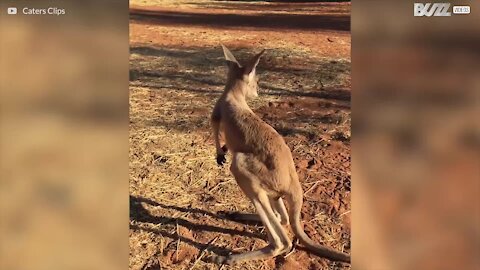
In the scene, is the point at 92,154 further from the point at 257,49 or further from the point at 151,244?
the point at 257,49

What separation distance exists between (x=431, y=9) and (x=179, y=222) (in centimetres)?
179

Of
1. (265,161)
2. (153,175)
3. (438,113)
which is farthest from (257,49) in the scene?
(438,113)

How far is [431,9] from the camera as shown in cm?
185

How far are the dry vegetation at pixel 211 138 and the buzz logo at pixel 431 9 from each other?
4.21 ft

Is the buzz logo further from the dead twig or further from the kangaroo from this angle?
the dead twig

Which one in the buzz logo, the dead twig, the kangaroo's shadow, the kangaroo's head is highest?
the buzz logo

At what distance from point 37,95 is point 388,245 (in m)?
1.50

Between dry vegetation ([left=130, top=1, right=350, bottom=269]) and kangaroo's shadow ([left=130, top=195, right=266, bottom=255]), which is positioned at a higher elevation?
dry vegetation ([left=130, top=1, right=350, bottom=269])

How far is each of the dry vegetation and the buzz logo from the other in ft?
4.21

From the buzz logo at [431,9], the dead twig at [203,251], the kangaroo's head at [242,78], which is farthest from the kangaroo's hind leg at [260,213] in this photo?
the buzz logo at [431,9]

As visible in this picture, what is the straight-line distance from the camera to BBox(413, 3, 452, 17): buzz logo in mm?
1842

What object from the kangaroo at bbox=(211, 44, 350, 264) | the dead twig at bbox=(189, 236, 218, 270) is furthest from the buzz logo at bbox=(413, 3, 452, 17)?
the dead twig at bbox=(189, 236, 218, 270)

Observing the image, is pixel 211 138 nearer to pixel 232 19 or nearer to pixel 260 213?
pixel 260 213

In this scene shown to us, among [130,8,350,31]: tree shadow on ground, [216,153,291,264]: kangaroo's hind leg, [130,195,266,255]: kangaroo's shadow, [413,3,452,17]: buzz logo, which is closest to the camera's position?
[413,3,452,17]: buzz logo
